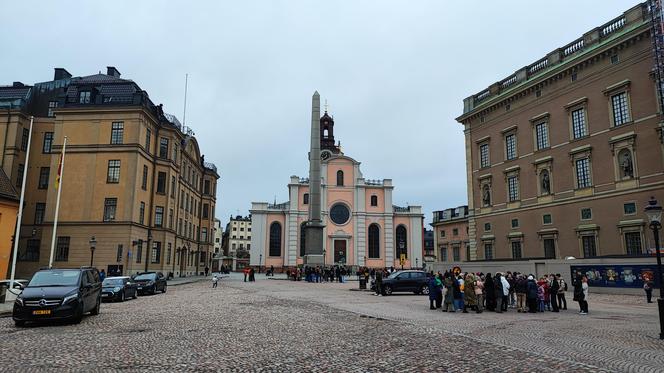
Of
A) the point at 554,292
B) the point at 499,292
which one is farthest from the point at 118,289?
the point at 554,292

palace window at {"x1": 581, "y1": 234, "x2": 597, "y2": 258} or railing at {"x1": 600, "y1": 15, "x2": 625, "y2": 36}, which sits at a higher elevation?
railing at {"x1": 600, "y1": 15, "x2": 625, "y2": 36}

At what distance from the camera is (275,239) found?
76812mm

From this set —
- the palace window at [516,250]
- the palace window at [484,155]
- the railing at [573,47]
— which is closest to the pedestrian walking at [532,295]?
the palace window at [516,250]

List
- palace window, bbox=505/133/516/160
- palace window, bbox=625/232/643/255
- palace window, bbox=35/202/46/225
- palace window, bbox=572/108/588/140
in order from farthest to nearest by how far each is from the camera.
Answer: palace window, bbox=35/202/46/225, palace window, bbox=505/133/516/160, palace window, bbox=572/108/588/140, palace window, bbox=625/232/643/255

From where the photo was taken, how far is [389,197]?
78875 millimetres

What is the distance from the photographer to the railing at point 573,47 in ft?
113

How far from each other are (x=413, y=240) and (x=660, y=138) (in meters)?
51.9

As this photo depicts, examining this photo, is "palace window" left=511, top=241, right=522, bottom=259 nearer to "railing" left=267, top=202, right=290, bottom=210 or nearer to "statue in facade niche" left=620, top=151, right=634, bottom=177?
"statue in facade niche" left=620, top=151, right=634, bottom=177

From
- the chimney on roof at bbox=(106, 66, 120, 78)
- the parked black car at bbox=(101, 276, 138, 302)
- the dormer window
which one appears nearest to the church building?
the chimney on roof at bbox=(106, 66, 120, 78)

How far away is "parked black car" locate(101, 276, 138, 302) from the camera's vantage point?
23.0 metres

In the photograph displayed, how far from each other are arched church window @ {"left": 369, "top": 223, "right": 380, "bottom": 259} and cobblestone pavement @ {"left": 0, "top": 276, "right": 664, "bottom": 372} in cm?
6013

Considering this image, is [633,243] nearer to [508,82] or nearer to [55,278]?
[508,82]

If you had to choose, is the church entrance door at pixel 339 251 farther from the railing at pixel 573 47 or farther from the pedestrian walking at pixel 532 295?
the pedestrian walking at pixel 532 295

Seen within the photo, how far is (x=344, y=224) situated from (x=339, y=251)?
4.35 m
